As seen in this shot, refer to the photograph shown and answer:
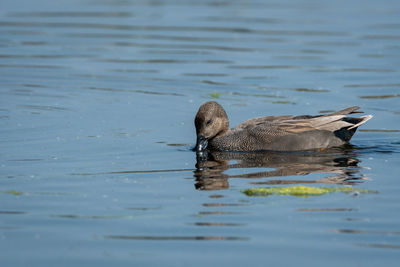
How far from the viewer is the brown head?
37.7ft

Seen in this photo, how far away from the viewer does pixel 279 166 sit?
10.3 metres

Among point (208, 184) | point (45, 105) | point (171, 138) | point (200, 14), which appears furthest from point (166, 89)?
point (200, 14)

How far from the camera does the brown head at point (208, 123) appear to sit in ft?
37.7

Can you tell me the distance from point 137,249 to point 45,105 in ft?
25.6

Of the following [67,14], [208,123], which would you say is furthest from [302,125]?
[67,14]

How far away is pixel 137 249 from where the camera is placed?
22.5 ft

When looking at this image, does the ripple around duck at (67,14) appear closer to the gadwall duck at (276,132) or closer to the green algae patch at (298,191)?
the gadwall duck at (276,132)

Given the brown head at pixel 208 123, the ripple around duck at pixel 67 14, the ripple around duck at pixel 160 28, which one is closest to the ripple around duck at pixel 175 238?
the brown head at pixel 208 123

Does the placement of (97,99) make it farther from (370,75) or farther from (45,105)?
(370,75)

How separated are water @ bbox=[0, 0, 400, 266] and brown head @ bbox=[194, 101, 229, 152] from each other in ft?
1.07

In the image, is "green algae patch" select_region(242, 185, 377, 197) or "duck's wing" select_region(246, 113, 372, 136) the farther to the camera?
"duck's wing" select_region(246, 113, 372, 136)

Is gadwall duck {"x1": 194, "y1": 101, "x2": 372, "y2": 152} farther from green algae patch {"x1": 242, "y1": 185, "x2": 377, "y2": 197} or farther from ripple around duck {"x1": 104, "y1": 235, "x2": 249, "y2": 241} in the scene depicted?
ripple around duck {"x1": 104, "y1": 235, "x2": 249, "y2": 241}

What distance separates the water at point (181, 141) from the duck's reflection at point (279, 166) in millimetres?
40

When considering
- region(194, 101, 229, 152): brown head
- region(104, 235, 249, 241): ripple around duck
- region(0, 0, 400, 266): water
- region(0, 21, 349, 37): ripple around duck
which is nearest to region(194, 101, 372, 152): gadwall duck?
region(194, 101, 229, 152): brown head
